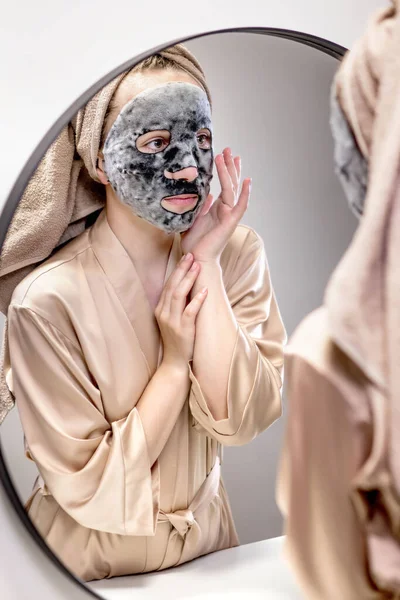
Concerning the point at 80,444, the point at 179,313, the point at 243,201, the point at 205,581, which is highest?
the point at 243,201

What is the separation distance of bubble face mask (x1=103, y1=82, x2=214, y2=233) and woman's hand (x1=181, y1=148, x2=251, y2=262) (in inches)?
0.9

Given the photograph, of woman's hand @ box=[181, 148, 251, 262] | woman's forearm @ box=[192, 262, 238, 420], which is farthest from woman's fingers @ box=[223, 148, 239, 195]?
woman's forearm @ box=[192, 262, 238, 420]

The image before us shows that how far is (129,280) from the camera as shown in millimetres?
757

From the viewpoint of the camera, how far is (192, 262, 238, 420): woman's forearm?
0.73 metres

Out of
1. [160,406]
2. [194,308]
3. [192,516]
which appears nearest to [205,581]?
[192,516]

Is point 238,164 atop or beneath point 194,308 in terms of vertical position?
atop

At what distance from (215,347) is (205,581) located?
10.4 inches

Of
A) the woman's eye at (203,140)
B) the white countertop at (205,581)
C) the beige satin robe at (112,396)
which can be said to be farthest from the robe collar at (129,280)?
the white countertop at (205,581)

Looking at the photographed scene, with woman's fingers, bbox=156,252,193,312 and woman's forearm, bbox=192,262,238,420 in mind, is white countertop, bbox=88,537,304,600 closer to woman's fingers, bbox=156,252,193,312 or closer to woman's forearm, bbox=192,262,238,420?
woman's forearm, bbox=192,262,238,420

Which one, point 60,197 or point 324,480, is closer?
point 324,480

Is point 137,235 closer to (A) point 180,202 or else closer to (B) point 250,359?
(A) point 180,202

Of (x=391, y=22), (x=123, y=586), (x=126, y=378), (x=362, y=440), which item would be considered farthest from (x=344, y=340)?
(x=123, y=586)

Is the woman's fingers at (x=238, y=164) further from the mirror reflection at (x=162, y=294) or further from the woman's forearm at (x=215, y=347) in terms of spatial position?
the woman's forearm at (x=215, y=347)

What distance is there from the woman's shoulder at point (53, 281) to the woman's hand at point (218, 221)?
12 cm
